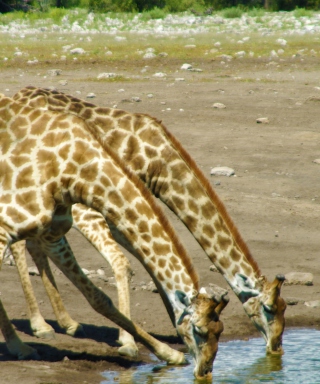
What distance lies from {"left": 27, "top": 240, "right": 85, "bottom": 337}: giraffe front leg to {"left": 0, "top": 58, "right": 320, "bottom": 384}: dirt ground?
0.34 feet

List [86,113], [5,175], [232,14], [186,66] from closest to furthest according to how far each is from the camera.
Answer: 1. [5,175]
2. [86,113]
3. [186,66]
4. [232,14]

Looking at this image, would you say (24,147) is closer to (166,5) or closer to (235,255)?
(235,255)

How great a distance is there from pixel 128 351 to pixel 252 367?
0.96 metres

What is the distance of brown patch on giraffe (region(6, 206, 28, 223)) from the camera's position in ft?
17.7

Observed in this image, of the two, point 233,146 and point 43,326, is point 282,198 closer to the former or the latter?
point 233,146

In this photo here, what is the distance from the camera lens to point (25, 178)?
217 inches

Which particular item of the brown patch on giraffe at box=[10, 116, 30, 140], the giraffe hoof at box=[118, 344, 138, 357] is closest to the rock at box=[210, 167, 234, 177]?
the giraffe hoof at box=[118, 344, 138, 357]

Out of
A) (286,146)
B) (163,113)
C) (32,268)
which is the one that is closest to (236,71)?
(163,113)

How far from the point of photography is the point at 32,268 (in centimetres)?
768

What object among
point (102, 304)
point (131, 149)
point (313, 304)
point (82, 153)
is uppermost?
point (82, 153)

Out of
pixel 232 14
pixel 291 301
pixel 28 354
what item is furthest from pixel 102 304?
pixel 232 14

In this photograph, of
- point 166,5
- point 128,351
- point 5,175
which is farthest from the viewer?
point 166,5

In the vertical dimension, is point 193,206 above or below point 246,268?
above

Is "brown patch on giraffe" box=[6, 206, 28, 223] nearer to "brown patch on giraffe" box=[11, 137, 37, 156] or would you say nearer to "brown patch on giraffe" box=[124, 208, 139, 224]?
Result: "brown patch on giraffe" box=[11, 137, 37, 156]
